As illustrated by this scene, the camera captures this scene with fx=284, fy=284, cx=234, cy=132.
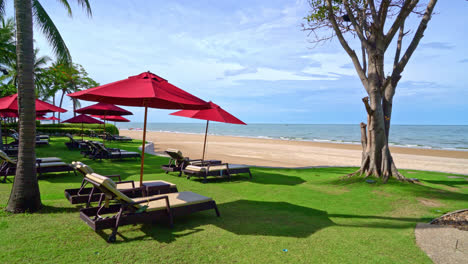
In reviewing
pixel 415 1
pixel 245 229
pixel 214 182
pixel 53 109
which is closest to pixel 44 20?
pixel 53 109

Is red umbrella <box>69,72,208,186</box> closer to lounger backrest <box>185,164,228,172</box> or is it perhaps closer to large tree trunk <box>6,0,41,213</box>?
large tree trunk <box>6,0,41,213</box>

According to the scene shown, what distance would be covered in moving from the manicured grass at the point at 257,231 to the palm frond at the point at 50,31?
291 inches

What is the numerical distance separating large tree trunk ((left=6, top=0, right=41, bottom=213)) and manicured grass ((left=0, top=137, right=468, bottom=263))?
255mm

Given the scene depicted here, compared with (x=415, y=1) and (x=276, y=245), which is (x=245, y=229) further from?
(x=415, y=1)

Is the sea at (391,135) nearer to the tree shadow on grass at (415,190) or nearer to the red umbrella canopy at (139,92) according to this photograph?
the tree shadow on grass at (415,190)

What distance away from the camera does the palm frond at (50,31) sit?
11.7m

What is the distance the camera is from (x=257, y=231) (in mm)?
4188

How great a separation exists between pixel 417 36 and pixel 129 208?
8.37 m

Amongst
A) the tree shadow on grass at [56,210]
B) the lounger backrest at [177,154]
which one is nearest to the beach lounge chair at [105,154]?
the lounger backrest at [177,154]

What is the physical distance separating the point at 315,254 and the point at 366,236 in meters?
1.15

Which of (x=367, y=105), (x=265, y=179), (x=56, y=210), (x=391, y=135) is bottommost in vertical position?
(x=56, y=210)

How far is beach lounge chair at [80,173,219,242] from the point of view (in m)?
3.71

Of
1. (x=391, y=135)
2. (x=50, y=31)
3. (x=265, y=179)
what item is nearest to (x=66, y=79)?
(x=50, y=31)

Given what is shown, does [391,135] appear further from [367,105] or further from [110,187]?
[110,187]
